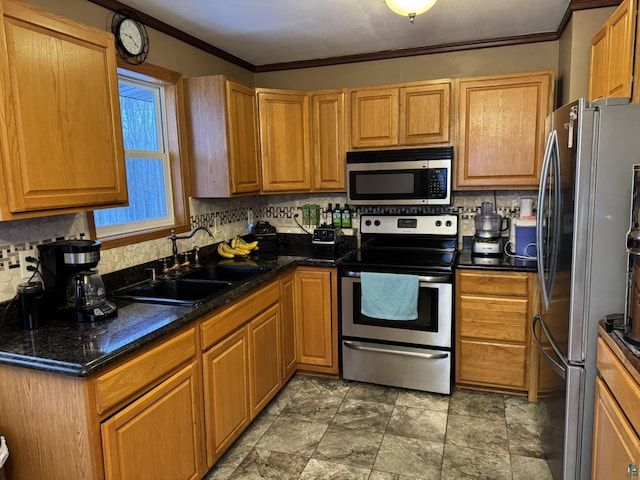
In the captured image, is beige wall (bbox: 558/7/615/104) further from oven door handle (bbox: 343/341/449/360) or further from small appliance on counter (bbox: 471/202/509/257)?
oven door handle (bbox: 343/341/449/360)

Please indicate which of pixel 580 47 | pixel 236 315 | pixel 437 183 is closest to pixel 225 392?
pixel 236 315

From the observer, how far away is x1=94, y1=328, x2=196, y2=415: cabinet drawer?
1.50 meters

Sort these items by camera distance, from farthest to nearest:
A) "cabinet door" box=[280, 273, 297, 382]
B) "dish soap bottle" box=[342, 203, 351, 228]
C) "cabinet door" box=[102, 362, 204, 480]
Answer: "dish soap bottle" box=[342, 203, 351, 228] → "cabinet door" box=[280, 273, 297, 382] → "cabinet door" box=[102, 362, 204, 480]

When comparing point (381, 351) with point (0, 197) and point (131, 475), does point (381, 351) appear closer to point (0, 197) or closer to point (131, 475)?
point (131, 475)

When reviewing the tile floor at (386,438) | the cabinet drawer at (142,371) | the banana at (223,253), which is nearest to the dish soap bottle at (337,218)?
the banana at (223,253)

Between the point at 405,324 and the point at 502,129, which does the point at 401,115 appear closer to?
the point at 502,129

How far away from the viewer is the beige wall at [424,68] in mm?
3123

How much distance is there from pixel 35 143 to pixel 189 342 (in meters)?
→ 0.99

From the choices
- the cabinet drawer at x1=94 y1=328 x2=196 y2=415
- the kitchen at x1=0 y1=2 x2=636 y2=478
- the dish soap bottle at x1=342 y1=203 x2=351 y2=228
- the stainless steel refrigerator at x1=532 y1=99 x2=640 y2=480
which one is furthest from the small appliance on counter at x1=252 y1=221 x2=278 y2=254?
the stainless steel refrigerator at x1=532 y1=99 x2=640 y2=480

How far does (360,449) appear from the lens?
2410 millimetres

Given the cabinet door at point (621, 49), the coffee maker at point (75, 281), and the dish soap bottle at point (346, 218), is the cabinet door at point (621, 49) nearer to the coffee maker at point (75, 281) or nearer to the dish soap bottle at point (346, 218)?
the dish soap bottle at point (346, 218)

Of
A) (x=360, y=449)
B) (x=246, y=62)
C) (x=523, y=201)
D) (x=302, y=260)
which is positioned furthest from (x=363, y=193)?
(x=360, y=449)

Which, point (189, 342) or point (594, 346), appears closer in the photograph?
point (594, 346)

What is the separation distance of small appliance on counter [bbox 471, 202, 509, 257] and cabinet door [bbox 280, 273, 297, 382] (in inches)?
52.1
